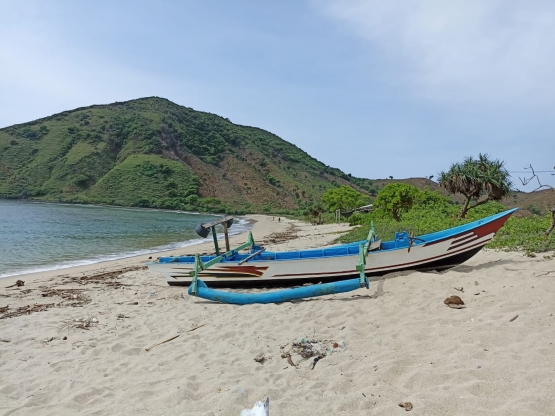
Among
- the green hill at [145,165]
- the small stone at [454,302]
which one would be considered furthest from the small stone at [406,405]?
the green hill at [145,165]

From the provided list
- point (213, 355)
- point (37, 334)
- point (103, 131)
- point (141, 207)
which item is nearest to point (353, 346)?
point (213, 355)

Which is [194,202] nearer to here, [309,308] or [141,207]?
[141,207]

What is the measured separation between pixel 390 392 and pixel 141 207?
89.6 metres

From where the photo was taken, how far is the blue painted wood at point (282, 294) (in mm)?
6598

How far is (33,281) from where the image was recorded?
12.3m

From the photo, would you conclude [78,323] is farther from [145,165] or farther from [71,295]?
[145,165]

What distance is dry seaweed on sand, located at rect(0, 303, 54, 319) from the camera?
24.9ft

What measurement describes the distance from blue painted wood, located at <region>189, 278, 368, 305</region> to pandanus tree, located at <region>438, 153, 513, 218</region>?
1635 cm

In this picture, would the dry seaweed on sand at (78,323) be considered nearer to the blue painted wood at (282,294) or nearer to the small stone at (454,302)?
the blue painted wood at (282,294)

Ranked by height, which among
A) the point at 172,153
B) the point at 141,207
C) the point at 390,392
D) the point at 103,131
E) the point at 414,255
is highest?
the point at 103,131

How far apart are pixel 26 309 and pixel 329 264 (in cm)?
681

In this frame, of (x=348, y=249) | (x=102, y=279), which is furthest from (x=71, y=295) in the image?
(x=348, y=249)

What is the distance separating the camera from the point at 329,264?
817 cm

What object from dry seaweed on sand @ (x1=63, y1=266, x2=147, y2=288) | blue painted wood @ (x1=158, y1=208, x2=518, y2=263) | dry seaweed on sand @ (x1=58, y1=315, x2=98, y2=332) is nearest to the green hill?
dry seaweed on sand @ (x1=63, y1=266, x2=147, y2=288)
